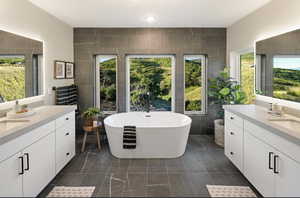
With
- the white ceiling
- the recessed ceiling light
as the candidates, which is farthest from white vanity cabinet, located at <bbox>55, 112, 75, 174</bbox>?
the recessed ceiling light

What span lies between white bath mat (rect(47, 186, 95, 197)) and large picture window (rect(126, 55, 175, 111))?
248 cm

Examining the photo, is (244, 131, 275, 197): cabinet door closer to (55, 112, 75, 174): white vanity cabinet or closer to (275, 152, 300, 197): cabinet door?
(275, 152, 300, 197): cabinet door

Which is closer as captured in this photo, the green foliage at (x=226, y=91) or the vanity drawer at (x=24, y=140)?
the vanity drawer at (x=24, y=140)

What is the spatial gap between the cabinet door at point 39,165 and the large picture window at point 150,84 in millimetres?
2484

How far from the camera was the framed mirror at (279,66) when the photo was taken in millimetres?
2559

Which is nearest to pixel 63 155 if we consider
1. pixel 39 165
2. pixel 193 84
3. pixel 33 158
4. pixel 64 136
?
pixel 64 136

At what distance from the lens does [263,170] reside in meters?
2.20

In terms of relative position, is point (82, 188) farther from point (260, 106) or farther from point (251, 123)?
point (260, 106)

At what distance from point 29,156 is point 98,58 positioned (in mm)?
3147

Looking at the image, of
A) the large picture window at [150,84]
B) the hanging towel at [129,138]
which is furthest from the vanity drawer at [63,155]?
the large picture window at [150,84]

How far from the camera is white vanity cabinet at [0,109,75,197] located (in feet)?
5.80

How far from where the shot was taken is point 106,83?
16.3 ft

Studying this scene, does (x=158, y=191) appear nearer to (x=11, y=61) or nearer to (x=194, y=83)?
(x=11, y=61)

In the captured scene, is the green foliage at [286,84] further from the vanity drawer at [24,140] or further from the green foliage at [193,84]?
the vanity drawer at [24,140]
